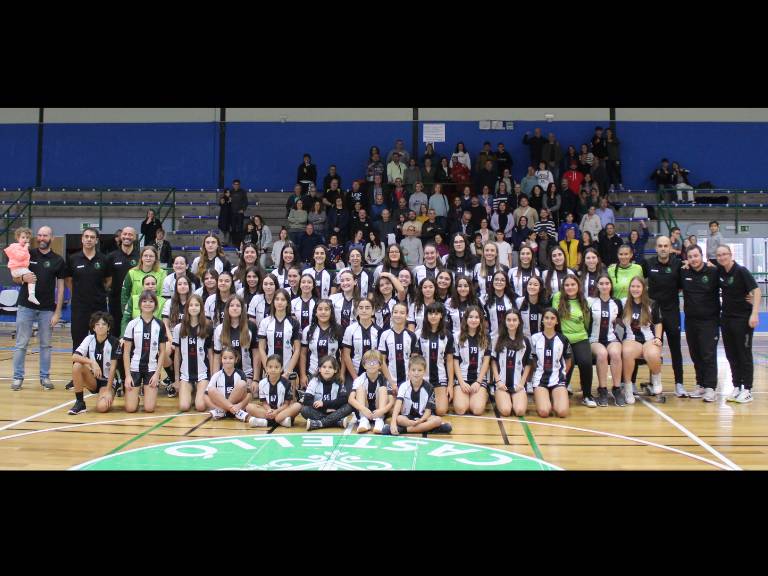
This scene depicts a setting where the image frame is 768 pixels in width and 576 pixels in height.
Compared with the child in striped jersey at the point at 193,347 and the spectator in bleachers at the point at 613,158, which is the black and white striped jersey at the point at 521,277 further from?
the spectator in bleachers at the point at 613,158

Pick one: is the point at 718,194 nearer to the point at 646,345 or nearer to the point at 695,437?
the point at 646,345

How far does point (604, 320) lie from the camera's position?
8211 millimetres

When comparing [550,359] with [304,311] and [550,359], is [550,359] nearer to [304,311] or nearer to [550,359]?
[550,359]

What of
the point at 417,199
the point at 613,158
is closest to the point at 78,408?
the point at 417,199

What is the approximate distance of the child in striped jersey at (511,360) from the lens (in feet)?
25.3

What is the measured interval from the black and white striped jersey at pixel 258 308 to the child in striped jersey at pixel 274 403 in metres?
1.16

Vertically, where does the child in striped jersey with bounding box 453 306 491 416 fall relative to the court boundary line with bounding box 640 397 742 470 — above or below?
above

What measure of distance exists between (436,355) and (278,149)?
12666 millimetres

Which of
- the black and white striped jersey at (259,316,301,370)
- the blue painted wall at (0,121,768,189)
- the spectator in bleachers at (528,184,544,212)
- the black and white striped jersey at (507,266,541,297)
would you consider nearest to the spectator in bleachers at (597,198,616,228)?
the spectator in bleachers at (528,184,544,212)

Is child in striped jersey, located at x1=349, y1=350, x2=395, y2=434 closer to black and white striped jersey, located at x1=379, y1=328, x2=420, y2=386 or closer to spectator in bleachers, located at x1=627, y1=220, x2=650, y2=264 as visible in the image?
black and white striped jersey, located at x1=379, y1=328, x2=420, y2=386

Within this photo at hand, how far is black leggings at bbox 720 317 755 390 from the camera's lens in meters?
8.02

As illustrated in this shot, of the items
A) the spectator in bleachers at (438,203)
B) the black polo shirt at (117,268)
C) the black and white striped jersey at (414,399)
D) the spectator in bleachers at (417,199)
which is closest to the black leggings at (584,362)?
the black and white striped jersey at (414,399)

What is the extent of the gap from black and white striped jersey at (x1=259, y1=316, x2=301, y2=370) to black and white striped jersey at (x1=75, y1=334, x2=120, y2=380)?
1628mm
